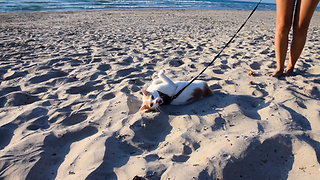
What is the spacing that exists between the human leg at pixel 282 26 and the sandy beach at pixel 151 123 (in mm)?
308

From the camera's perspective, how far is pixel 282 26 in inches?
120

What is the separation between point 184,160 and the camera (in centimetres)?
169

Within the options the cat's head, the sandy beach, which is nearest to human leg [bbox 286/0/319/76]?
the sandy beach

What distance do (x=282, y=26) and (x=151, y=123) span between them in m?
2.34

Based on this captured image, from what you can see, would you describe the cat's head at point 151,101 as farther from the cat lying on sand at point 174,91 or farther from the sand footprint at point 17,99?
the sand footprint at point 17,99

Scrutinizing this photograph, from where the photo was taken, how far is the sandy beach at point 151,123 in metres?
1.60

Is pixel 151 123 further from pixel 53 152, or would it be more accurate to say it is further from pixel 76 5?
pixel 76 5

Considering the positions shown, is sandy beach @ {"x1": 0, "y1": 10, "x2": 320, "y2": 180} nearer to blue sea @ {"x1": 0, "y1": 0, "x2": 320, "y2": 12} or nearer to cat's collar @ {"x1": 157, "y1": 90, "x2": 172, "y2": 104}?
cat's collar @ {"x1": 157, "y1": 90, "x2": 172, "y2": 104}

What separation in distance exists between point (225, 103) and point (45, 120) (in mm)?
1979

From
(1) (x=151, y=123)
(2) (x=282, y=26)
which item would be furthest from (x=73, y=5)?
(1) (x=151, y=123)

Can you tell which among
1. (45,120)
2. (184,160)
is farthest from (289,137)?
(45,120)

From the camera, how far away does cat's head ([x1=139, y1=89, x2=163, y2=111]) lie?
2.31 metres

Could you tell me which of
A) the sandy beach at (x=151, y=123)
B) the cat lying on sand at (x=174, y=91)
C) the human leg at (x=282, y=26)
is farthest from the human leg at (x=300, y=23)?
the cat lying on sand at (x=174, y=91)

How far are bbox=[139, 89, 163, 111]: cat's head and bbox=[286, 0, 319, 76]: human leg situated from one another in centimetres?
220
